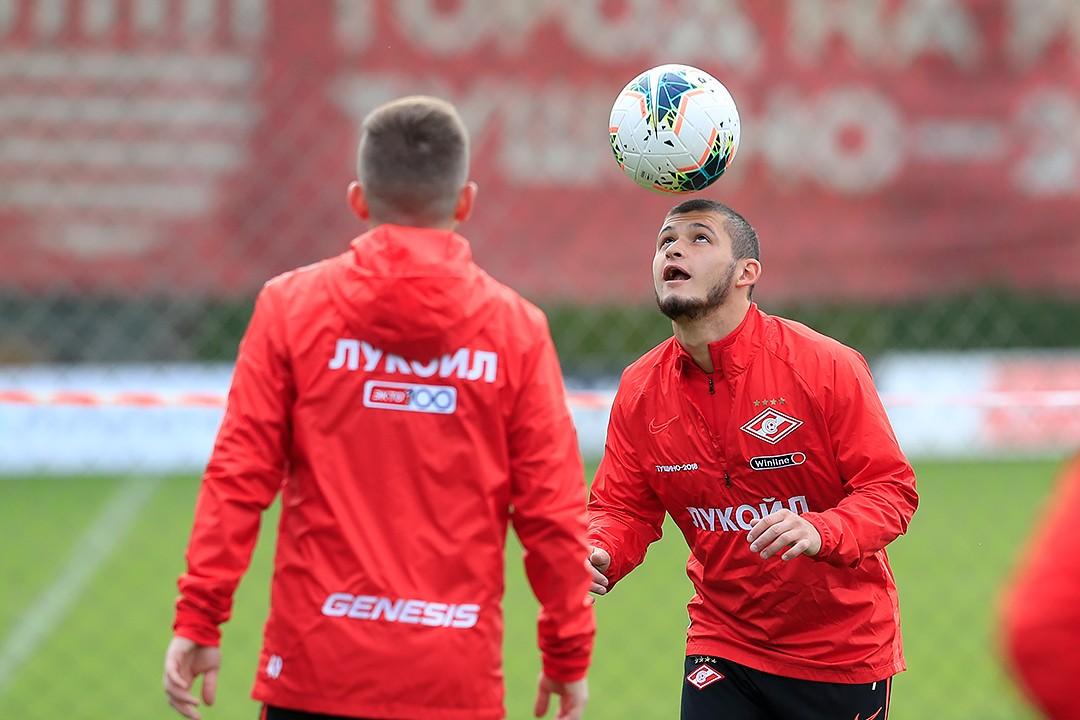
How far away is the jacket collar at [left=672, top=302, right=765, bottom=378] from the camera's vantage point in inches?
157

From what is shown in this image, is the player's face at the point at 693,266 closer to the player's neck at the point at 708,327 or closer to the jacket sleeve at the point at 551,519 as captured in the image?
the player's neck at the point at 708,327

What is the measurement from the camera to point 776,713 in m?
4.04

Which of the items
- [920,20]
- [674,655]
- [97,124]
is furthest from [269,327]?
[920,20]

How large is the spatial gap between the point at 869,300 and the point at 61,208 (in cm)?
589

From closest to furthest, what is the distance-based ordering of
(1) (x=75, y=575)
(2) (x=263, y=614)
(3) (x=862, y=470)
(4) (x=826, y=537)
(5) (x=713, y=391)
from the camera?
(4) (x=826, y=537)
(3) (x=862, y=470)
(5) (x=713, y=391)
(2) (x=263, y=614)
(1) (x=75, y=575)

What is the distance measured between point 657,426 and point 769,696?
81cm

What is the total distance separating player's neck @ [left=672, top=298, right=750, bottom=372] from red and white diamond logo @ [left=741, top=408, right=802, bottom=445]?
0.68ft

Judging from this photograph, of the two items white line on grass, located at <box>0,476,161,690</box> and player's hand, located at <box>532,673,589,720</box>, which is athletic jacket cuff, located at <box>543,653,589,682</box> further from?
white line on grass, located at <box>0,476,161,690</box>

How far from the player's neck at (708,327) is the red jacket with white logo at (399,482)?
2.79ft

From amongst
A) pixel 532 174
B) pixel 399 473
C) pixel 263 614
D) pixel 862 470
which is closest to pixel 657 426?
pixel 862 470

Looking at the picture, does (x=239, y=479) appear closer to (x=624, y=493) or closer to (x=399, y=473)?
(x=399, y=473)

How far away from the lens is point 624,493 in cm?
415

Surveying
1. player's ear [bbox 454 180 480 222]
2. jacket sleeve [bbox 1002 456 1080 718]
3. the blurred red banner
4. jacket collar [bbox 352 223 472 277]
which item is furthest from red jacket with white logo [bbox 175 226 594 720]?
the blurred red banner

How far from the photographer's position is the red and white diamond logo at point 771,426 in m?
3.91
